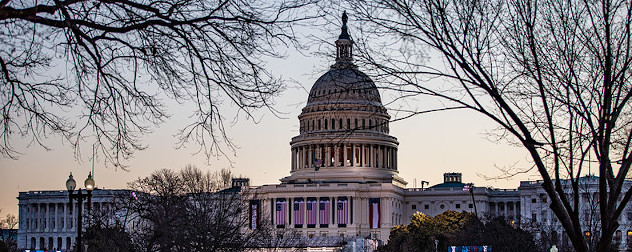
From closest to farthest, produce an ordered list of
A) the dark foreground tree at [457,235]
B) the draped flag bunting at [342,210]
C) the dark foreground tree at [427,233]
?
the dark foreground tree at [457,235], the dark foreground tree at [427,233], the draped flag bunting at [342,210]

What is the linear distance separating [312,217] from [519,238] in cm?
9408

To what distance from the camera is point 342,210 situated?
188 metres

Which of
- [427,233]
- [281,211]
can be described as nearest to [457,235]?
[427,233]

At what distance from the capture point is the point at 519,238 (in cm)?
9669

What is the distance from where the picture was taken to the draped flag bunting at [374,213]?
18675cm

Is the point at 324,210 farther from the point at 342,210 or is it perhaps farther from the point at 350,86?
the point at 350,86

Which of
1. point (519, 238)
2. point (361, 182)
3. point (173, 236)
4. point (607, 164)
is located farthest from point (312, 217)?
point (607, 164)

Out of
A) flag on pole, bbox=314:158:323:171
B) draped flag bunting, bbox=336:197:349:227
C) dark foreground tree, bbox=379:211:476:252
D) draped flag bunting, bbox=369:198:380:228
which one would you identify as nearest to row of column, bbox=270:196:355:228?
draped flag bunting, bbox=336:197:349:227

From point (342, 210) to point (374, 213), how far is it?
5209mm

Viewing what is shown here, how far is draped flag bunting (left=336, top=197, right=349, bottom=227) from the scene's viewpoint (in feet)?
615

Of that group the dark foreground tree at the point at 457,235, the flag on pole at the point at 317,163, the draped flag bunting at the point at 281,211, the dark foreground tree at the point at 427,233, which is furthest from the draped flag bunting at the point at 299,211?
the dark foreground tree at the point at 457,235

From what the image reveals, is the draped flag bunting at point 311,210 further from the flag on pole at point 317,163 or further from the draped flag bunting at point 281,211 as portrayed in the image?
the flag on pole at point 317,163

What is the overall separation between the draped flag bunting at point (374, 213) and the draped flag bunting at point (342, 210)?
12.6ft

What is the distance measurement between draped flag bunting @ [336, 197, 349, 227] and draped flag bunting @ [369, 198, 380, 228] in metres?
3.83
